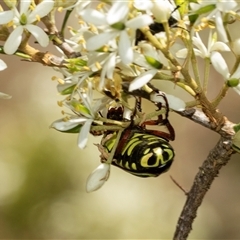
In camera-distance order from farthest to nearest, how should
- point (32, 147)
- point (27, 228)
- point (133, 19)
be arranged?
point (27, 228) < point (32, 147) < point (133, 19)

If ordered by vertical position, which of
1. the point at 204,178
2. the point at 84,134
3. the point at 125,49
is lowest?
the point at 204,178

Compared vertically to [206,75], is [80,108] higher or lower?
lower

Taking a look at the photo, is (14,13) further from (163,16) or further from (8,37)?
(163,16)

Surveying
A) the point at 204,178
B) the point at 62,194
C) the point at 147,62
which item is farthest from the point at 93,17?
the point at 62,194

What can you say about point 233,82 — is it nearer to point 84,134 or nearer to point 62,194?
point 84,134

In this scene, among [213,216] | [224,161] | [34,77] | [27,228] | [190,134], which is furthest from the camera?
[190,134]

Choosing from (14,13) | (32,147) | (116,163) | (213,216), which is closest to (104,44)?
(14,13)

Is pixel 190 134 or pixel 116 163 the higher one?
pixel 116 163
